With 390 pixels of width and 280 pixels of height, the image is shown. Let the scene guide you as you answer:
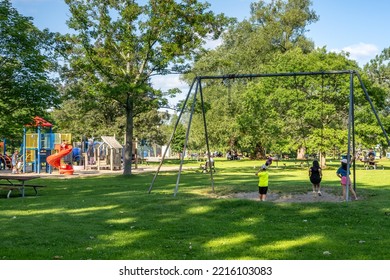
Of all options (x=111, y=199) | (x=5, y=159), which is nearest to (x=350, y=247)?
(x=111, y=199)

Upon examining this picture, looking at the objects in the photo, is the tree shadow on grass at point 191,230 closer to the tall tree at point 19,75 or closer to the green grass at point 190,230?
the green grass at point 190,230

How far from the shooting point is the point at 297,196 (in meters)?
16.5

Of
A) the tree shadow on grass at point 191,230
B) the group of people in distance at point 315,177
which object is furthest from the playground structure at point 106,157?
the tree shadow on grass at point 191,230

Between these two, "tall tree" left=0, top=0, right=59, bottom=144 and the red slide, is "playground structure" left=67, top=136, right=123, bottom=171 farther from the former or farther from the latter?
"tall tree" left=0, top=0, right=59, bottom=144

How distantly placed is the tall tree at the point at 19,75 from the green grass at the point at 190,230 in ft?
22.4

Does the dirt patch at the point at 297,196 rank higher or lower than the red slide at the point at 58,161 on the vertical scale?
lower

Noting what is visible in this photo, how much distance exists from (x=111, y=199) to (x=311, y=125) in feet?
84.3

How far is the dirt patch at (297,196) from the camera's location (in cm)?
1552

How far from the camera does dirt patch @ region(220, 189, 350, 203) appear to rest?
15.5m

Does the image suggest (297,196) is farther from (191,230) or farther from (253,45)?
(253,45)

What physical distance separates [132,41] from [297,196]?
16.6m

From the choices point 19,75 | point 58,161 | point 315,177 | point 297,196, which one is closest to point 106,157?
point 58,161

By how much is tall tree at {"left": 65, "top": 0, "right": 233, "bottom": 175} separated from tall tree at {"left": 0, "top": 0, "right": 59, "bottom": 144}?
7317 mm

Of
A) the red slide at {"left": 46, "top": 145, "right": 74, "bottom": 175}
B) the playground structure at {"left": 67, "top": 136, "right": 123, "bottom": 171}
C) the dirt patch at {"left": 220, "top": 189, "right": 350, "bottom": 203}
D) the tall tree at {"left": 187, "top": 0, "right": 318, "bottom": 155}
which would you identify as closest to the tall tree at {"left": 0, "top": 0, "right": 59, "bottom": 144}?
the dirt patch at {"left": 220, "top": 189, "right": 350, "bottom": 203}
